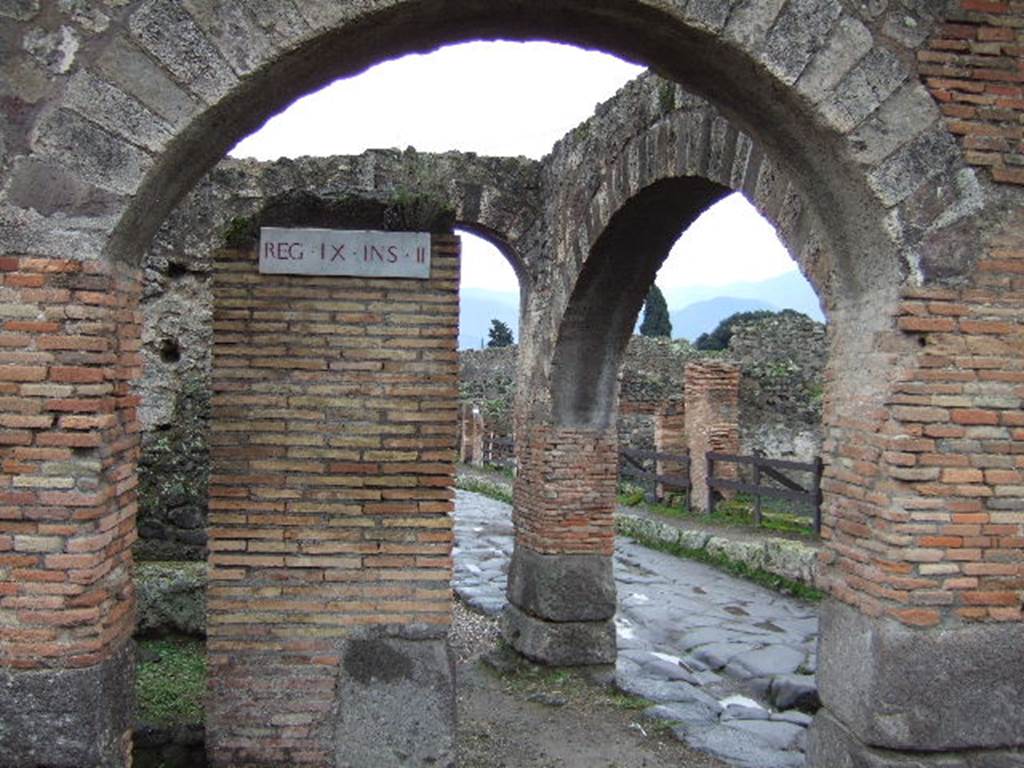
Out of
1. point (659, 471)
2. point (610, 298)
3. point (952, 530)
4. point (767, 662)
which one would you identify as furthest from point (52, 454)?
point (659, 471)

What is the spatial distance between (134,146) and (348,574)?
7.81 feet

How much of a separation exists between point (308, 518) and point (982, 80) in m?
3.62

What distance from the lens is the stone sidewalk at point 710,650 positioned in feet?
22.0

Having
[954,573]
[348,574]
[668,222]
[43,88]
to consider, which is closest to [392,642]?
[348,574]

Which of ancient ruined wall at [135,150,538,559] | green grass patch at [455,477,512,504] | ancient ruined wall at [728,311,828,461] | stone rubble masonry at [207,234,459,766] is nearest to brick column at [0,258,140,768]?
stone rubble masonry at [207,234,459,766]

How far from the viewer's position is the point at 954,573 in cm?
370

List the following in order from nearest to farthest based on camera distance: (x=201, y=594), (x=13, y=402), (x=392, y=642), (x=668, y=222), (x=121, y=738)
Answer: (x=13, y=402)
(x=121, y=738)
(x=392, y=642)
(x=201, y=594)
(x=668, y=222)

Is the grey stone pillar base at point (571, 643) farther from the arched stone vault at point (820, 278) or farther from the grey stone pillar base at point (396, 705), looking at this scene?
the arched stone vault at point (820, 278)

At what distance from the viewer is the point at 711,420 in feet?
48.0

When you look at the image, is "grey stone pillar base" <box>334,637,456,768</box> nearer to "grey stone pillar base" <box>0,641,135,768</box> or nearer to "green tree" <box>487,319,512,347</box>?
"grey stone pillar base" <box>0,641,135,768</box>

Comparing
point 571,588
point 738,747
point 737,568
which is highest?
point 571,588

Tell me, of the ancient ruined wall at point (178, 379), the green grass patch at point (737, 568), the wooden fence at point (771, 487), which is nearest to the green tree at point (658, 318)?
the wooden fence at point (771, 487)

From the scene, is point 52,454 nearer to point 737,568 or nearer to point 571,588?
point 571,588

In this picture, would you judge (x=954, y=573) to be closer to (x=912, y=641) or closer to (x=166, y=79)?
(x=912, y=641)
